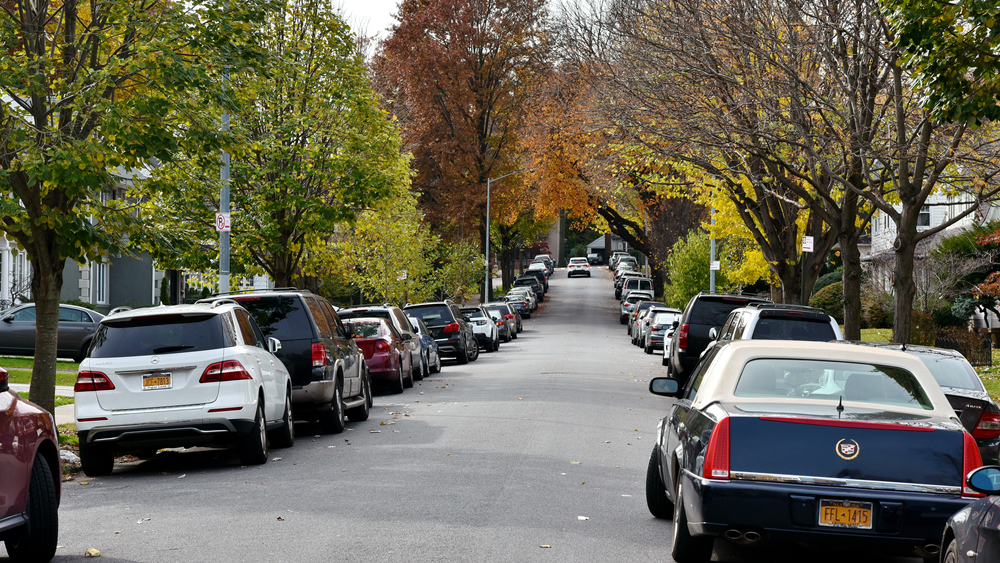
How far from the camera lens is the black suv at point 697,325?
2000 centimetres

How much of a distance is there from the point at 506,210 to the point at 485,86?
6543 millimetres

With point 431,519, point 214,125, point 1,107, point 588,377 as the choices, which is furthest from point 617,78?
point 431,519

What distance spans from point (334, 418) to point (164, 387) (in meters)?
3.79

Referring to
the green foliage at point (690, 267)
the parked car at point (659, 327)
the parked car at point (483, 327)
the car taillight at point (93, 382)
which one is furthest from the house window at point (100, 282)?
the car taillight at point (93, 382)

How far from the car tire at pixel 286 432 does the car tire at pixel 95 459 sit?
2.13m

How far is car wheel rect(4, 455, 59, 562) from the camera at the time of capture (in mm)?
6887

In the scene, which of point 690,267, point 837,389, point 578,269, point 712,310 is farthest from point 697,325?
point 578,269

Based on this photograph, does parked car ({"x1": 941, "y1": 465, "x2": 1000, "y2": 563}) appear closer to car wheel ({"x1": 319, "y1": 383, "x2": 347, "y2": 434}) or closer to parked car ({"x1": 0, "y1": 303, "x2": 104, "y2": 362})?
car wheel ({"x1": 319, "y1": 383, "x2": 347, "y2": 434})

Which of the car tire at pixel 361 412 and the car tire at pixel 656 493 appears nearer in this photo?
the car tire at pixel 656 493

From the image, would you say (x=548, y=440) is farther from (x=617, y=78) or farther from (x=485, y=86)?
(x=485, y=86)

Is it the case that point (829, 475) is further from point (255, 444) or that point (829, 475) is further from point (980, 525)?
point (255, 444)

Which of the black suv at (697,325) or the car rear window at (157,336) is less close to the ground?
the car rear window at (157,336)

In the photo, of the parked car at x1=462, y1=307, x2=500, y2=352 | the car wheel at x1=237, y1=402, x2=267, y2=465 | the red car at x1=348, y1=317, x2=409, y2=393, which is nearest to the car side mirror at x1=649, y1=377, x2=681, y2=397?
the car wheel at x1=237, y1=402, x2=267, y2=465

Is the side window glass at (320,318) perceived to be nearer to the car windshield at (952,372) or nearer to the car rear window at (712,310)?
the car rear window at (712,310)
